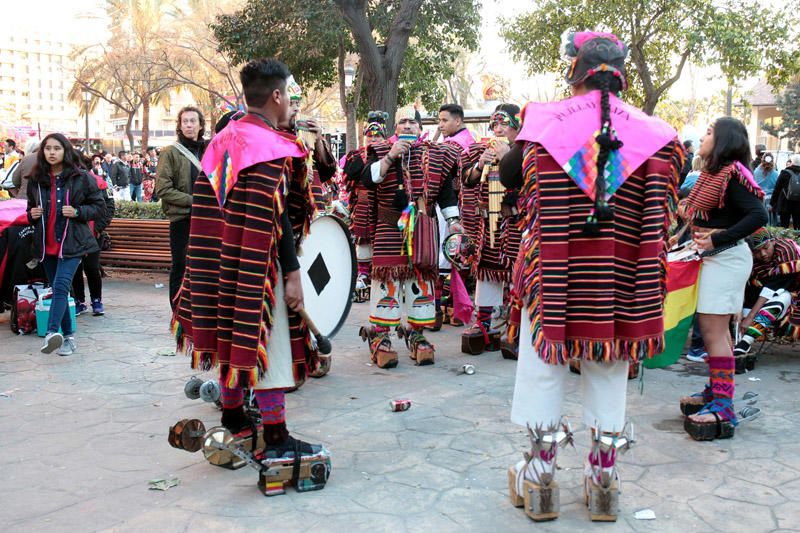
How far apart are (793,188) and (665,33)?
19.5 feet

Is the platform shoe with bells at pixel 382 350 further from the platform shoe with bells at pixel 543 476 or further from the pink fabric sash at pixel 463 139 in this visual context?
the platform shoe with bells at pixel 543 476

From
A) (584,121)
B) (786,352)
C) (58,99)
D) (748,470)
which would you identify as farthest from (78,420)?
(58,99)

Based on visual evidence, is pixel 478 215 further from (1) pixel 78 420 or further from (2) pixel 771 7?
(2) pixel 771 7

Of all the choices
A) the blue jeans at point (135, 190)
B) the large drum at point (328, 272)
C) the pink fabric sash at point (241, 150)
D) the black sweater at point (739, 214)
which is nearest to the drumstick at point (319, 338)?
the large drum at point (328, 272)

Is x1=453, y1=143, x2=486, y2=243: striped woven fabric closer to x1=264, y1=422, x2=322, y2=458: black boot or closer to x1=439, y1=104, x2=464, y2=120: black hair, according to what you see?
x1=439, y1=104, x2=464, y2=120: black hair

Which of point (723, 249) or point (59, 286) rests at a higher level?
point (723, 249)

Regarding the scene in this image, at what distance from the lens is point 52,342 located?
6.49 meters

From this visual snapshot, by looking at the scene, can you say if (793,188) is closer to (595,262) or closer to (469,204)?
(469,204)

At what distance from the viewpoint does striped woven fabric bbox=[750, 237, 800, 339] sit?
6.27 m

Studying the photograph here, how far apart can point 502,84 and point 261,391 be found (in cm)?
497

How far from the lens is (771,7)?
16406 millimetres

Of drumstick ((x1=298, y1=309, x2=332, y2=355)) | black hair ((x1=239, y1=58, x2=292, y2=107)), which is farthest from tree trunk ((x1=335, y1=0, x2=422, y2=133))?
drumstick ((x1=298, y1=309, x2=332, y2=355))

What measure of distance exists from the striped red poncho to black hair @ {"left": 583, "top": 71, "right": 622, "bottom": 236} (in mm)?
1354

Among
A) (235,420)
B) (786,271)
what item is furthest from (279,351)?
(786,271)
